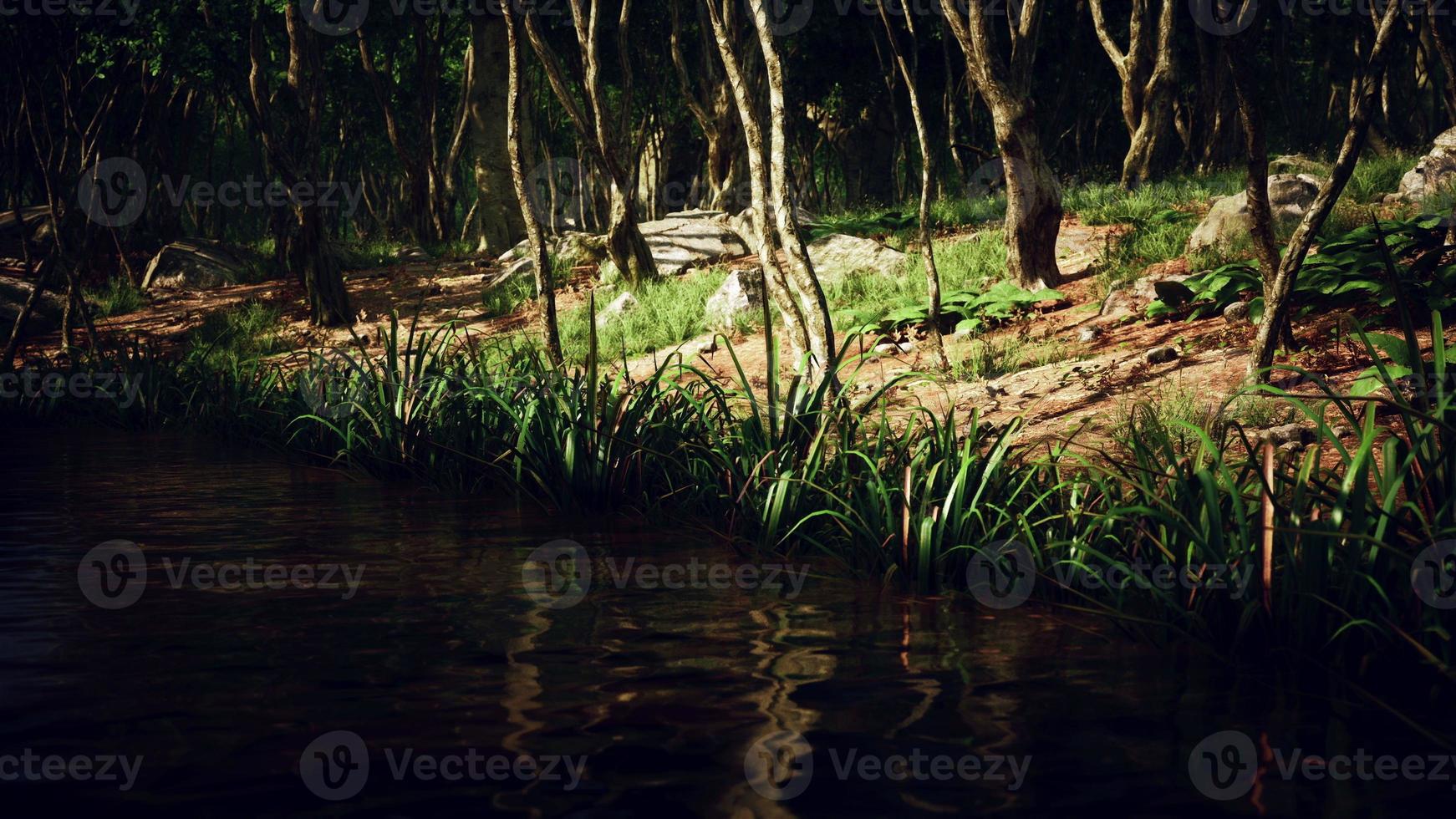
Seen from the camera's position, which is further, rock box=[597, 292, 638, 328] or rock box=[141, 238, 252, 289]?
rock box=[141, 238, 252, 289]

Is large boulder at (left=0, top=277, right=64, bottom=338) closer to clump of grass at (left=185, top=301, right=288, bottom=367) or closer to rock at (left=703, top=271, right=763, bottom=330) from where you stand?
clump of grass at (left=185, top=301, right=288, bottom=367)

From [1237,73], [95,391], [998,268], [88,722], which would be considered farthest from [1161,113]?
[88,722]

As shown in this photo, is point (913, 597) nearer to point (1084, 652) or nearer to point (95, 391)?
point (1084, 652)

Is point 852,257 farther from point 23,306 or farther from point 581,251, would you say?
point 23,306

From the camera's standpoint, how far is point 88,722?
3.49 meters

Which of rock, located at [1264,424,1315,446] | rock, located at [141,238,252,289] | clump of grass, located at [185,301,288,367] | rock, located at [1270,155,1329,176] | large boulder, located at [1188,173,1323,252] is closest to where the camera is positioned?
rock, located at [1264,424,1315,446]

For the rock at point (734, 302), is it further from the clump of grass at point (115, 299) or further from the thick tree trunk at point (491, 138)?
the clump of grass at point (115, 299)

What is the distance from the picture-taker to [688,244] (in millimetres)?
18406

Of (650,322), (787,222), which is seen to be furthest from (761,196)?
(650,322)

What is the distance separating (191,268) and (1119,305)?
1613 cm

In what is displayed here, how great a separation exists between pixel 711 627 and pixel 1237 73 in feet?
17.2

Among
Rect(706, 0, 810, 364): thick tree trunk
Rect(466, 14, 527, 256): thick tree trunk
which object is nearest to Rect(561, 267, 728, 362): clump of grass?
Rect(706, 0, 810, 364): thick tree trunk

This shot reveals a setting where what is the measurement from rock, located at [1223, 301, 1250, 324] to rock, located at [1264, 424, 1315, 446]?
2947 millimetres

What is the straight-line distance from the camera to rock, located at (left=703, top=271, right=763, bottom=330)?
14.1m
